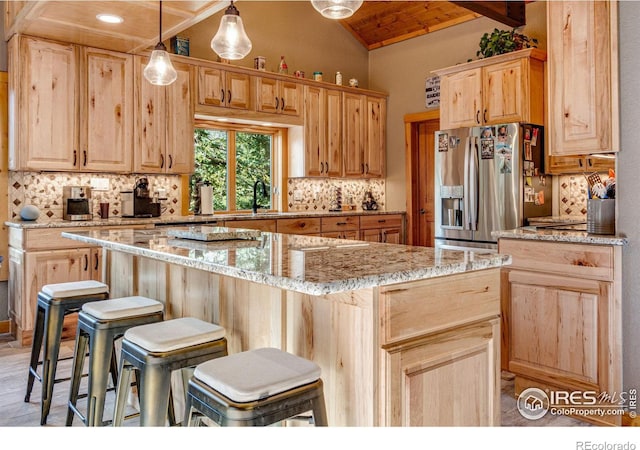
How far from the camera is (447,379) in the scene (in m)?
1.57

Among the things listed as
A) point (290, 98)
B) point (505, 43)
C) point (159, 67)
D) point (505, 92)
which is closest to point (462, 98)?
point (505, 92)

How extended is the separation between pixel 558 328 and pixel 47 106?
3.97 meters

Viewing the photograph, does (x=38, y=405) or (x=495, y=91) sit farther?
(x=495, y=91)

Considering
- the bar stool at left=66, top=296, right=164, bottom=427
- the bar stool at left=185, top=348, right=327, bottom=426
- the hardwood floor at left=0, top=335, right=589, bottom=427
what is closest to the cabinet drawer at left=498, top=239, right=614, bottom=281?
the hardwood floor at left=0, top=335, right=589, bottom=427

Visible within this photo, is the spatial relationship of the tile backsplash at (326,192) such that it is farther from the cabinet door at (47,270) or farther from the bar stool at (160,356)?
the bar stool at (160,356)

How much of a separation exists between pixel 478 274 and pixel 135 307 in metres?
1.36

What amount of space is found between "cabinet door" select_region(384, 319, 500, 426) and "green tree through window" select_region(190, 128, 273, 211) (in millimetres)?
4056

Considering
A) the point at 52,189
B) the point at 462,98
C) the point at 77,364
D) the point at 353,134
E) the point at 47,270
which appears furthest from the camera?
the point at 353,134

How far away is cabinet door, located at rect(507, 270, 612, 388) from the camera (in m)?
2.54

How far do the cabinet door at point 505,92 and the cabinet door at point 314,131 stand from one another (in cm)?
188

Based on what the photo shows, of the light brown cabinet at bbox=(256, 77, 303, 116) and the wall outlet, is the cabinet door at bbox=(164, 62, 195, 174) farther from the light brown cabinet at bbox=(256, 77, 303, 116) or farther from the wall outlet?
the light brown cabinet at bbox=(256, 77, 303, 116)

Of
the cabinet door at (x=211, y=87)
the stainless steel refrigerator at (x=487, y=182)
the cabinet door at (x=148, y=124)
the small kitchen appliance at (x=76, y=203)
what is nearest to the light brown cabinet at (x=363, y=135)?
the stainless steel refrigerator at (x=487, y=182)

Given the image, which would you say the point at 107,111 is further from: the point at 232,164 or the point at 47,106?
the point at 232,164

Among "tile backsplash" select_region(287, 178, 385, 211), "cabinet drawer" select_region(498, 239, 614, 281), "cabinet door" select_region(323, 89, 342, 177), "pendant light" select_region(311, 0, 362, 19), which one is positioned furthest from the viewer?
"tile backsplash" select_region(287, 178, 385, 211)
